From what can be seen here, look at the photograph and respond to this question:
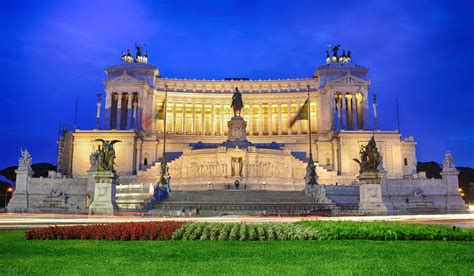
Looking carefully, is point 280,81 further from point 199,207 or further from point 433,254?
point 433,254

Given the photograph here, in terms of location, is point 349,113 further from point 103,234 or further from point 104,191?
point 103,234

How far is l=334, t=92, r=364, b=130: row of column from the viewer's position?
9075 cm

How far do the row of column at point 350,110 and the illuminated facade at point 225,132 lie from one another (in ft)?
0.69

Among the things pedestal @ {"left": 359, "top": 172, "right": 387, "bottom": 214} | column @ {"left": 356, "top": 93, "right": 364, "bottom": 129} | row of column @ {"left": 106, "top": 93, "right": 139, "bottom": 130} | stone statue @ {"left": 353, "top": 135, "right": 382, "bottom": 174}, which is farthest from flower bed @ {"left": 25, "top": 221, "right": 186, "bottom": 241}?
column @ {"left": 356, "top": 93, "right": 364, "bottom": 129}

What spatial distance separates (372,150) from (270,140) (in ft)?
198

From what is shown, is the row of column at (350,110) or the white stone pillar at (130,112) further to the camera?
the row of column at (350,110)

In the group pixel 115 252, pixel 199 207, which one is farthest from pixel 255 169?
pixel 115 252

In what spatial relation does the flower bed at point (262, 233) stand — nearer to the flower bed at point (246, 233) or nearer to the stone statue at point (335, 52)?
the flower bed at point (246, 233)

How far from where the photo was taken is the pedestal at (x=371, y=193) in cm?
3459

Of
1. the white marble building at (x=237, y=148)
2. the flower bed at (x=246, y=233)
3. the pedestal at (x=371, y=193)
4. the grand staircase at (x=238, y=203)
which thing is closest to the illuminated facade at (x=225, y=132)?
the white marble building at (x=237, y=148)

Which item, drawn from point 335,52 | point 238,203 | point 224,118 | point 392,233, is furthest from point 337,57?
point 392,233

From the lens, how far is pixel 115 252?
12.1 meters

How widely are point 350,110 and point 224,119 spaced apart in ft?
92.2

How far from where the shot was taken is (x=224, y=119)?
10025 cm
